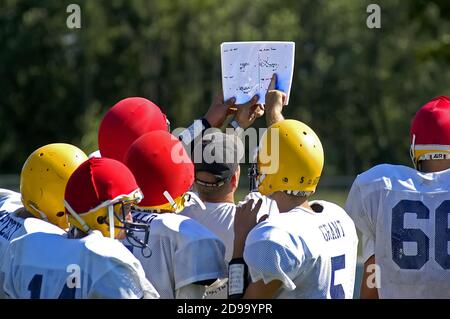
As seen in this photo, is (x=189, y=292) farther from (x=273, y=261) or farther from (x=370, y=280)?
(x=370, y=280)

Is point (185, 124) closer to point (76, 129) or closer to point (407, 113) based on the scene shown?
point (76, 129)

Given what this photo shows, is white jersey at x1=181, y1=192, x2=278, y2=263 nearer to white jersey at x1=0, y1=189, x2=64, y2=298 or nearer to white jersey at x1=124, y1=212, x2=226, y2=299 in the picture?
white jersey at x1=124, y1=212, x2=226, y2=299

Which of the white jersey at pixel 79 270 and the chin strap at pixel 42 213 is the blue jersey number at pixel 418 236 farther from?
the chin strap at pixel 42 213

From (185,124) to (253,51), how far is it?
26.9 metres

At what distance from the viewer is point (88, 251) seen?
3.76 metres

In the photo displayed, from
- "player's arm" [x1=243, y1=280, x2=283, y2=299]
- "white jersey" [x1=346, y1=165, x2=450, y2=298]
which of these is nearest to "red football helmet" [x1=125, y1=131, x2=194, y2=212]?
"player's arm" [x1=243, y1=280, x2=283, y2=299]

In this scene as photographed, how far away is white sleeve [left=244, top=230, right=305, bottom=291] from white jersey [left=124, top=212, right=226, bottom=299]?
26 centimetres

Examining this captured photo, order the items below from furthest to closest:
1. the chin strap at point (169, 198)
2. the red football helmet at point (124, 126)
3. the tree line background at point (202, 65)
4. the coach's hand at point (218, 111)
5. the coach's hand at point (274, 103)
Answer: the tree line background at point (202, 65)
the coach's hand at point (218, 111)
the red football helmet at point (124, 126)
the coach's hand at point (274, 103)
the chin strap at point (169, 198)

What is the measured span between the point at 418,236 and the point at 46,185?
1697 mm

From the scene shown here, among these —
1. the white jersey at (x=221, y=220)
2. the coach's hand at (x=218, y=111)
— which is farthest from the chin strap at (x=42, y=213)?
the coach's hand at (x=218, y=111)

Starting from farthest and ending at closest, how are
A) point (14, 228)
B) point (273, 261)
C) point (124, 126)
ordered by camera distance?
point (124, 126) → point (14, 228) → point (273, 261)

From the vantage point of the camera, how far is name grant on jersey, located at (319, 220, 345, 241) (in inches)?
159

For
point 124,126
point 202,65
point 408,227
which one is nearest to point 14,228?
point 124,126

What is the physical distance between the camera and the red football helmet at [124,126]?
5.19 meters
